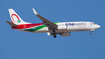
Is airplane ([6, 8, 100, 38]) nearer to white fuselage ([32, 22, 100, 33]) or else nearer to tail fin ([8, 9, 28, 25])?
white fuselage ([32, 22, 100, 33])

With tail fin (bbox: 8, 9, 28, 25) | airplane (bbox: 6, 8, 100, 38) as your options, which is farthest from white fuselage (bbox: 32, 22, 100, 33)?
tail fin (bbox: 8, 9, 28, 25)

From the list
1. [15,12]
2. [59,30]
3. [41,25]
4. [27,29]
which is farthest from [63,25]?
[15,12]

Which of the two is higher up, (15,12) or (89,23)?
(15,12)

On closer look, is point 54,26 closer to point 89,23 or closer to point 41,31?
point 41,31

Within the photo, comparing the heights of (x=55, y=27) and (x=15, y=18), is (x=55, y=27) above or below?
below

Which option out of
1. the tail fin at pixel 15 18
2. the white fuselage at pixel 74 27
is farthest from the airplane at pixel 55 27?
the tail fin at pixel 15 18

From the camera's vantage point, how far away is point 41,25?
70250 millimetres

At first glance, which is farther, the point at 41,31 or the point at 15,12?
the point at 15,12

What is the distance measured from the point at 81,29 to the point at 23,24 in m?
17.5

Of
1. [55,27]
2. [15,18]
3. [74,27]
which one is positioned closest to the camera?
[55,27]

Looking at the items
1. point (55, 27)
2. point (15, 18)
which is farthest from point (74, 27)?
point (15, 18)

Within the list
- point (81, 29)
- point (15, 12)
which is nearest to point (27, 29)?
point (15, 12)

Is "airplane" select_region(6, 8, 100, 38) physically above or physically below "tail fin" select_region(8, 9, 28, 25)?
below

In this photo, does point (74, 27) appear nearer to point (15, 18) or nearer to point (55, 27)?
point (55, 27)
